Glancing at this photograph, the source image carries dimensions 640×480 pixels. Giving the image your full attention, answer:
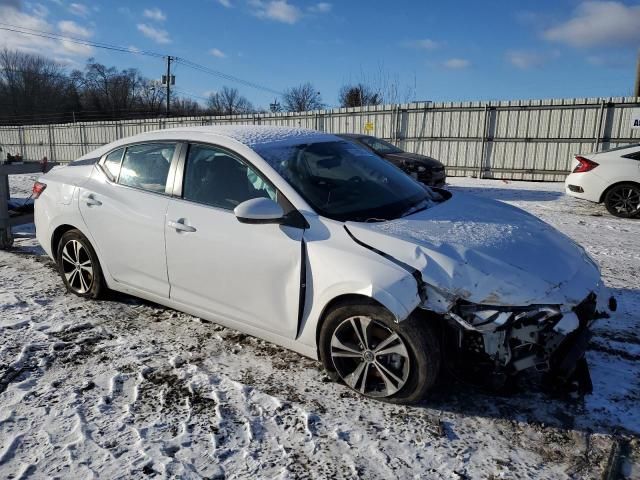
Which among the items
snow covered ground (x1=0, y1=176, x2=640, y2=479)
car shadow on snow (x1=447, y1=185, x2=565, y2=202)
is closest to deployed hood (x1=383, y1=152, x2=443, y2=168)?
car shadow on snow (x1=447, y1=185, x2=565, y2=202)

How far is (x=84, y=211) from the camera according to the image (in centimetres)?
408

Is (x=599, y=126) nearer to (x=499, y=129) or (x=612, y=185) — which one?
(x=499, y=129)

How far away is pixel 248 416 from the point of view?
271cm

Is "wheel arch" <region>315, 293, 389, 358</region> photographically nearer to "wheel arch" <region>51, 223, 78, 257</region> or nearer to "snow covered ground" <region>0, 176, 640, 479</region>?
"snow covered ground" <region>0, 176, 640, 479</region>

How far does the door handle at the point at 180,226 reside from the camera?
11.0ft

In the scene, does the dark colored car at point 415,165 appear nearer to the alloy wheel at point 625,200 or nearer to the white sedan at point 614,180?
the white sedan at point 614,180

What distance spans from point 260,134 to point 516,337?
2339 mm

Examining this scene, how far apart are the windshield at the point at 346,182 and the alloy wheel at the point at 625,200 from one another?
6.54m

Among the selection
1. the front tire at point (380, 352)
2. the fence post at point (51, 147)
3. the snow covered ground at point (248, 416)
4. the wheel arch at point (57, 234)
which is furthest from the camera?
the fence post at point (51, 147)

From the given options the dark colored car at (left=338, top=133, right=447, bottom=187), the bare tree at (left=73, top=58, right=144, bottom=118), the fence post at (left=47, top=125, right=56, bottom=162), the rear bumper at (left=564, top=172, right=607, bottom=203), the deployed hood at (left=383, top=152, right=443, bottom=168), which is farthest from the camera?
the bare tree at (left=73, top=58, right=144, bottom=118)

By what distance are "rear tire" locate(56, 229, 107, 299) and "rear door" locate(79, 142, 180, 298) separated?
0.22 metres

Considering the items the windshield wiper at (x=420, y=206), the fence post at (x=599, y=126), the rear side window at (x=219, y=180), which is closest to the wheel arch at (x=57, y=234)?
the rear side window at (x=219, y=180)

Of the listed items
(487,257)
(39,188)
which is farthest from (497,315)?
(39,188)

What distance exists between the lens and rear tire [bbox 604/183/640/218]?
8.54 m
